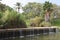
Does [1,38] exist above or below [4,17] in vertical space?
below

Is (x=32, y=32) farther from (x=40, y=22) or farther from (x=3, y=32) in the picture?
(x=40, y=22)

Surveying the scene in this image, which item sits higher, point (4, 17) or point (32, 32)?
point (4, 17)

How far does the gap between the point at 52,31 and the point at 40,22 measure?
17.4 ft

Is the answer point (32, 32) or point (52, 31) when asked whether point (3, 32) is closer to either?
point (32, 32)

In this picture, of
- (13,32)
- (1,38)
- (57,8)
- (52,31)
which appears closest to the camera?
(1,38)

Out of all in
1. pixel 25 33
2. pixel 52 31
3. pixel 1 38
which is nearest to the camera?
pixel 1 38

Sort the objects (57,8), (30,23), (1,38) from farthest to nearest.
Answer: (57,8) < (30,23) < (1,38)

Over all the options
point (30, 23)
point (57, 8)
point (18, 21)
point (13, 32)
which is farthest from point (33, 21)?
point (57, 8)

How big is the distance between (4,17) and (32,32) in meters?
4.37

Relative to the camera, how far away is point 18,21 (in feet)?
95.8

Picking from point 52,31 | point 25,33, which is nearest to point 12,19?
point 25,33

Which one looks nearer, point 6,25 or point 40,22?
point 6,25

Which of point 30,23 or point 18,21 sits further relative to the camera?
point 30,23

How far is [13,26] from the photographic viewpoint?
29.3 m
